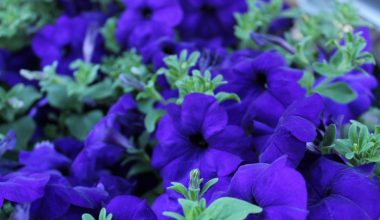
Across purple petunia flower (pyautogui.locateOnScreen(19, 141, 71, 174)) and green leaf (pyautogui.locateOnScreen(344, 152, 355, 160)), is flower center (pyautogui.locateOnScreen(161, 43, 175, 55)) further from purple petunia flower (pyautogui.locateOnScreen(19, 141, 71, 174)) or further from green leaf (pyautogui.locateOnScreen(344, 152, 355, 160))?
green leaf (pyautogui.locateOnScreen(344, 152, 355, 160))

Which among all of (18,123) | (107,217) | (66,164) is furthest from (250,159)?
(18,123)

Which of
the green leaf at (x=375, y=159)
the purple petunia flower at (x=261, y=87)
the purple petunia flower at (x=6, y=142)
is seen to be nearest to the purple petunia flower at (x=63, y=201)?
the purple petunia flower at (x=6, y=142)

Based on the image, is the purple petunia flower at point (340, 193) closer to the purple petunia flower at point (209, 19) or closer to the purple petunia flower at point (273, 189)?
the purple petunia flower at point (273, 189)

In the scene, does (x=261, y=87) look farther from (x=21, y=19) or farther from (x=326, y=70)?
(x=21, y=19)

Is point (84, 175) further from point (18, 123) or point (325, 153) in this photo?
point (325, 153)

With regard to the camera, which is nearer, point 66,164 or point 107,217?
point 107,217
